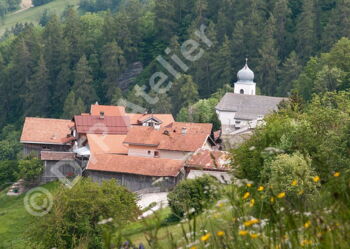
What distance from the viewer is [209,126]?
1884 inches

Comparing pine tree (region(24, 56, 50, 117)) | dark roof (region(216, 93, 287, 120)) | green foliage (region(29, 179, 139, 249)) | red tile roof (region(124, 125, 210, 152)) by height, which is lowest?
pine tree (region(24, 56, 50, 117))

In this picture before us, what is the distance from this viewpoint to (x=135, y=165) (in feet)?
134

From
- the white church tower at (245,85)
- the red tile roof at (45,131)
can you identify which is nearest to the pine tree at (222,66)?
the white church tower at (245,85)

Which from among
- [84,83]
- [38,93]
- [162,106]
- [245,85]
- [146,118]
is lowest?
[38,93]

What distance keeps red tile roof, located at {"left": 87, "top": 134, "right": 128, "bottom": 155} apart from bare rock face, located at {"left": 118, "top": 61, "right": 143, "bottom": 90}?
4737cm

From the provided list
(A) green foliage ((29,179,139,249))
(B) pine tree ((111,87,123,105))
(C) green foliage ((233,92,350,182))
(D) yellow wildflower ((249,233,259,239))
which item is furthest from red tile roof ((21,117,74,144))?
(D) yellow wildflower ((249,233,259,239))

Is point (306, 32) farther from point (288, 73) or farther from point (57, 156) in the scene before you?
point (57, 156)

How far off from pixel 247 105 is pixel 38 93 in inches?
1725

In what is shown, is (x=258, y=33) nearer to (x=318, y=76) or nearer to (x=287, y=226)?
(x=318, y=76)

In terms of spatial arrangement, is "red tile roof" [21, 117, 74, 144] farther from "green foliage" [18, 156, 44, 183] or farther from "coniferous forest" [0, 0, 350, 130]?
"coniferous forest" [0, 0, 350, 130]

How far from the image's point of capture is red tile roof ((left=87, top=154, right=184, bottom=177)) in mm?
39031

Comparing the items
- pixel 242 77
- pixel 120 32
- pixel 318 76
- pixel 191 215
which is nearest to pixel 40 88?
pixel 120 32

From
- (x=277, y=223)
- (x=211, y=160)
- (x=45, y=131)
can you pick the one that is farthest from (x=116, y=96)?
(x=277, y=223)

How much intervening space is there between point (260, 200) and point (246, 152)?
70.1 ft
